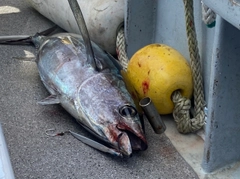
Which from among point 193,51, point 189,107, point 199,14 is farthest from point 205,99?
point 199,14

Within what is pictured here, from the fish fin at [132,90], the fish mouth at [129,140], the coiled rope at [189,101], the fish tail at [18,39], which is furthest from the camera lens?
the fish tail at [18,39]

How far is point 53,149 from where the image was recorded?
235 centimetres

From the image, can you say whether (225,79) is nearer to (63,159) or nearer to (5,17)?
(63,159)

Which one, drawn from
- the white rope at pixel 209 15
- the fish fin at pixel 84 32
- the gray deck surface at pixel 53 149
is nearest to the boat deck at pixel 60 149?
the gray deck surface at pixel 53 149

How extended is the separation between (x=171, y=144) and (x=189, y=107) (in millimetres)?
194

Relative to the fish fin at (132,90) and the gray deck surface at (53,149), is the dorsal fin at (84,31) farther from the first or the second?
the gray deck surface at (53,149)

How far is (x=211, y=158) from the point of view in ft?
7.21

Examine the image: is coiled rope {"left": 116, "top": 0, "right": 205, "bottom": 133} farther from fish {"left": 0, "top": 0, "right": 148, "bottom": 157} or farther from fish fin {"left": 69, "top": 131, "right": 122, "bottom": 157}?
fish fin {"left": 69, "top": 131, "right": 122, "bottom": 157}

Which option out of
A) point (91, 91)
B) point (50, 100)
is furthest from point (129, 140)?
point (50, 100)

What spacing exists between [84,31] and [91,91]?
29 cm

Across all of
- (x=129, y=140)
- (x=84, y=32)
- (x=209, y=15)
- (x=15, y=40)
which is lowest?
(x=15, y=40)

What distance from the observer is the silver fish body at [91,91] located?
226 centimetres

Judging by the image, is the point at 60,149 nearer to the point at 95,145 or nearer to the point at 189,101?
the point at 95,145

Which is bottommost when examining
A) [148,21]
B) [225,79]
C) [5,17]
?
[5,17]
